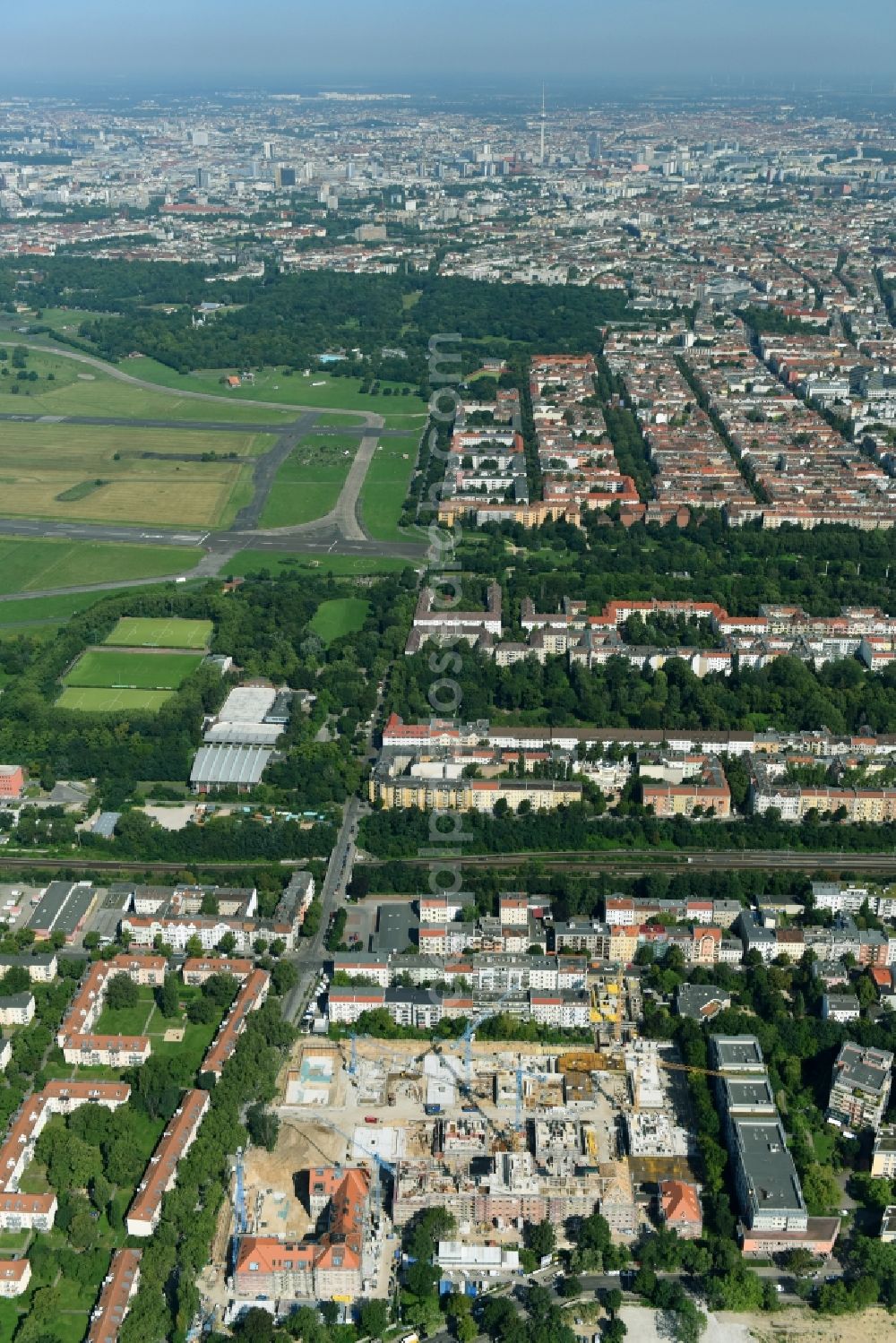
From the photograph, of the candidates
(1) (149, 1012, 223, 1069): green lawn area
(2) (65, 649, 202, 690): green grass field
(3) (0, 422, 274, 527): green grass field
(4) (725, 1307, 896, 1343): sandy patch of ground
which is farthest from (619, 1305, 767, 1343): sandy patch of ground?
(3) (0, 422, 274, 527): green grass field

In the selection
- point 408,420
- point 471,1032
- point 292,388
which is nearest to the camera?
point 471,1032

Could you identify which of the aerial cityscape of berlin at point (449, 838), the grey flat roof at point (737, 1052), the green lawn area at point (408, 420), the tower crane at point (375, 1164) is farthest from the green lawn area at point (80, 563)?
the grey flat roof at point (737, 1052)

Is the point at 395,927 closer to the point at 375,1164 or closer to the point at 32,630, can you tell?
the point at 375,1164

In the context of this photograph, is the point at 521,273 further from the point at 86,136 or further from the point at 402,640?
the point at 86,136

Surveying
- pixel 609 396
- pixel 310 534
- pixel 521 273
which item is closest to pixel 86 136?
pixel 521 273

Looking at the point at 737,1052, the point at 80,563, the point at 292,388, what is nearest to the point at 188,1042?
the point at 737,1052

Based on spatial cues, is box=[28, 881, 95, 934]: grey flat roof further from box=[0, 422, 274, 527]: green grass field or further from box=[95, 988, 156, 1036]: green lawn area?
box=[0, 422, 274, 527]: green grass field
